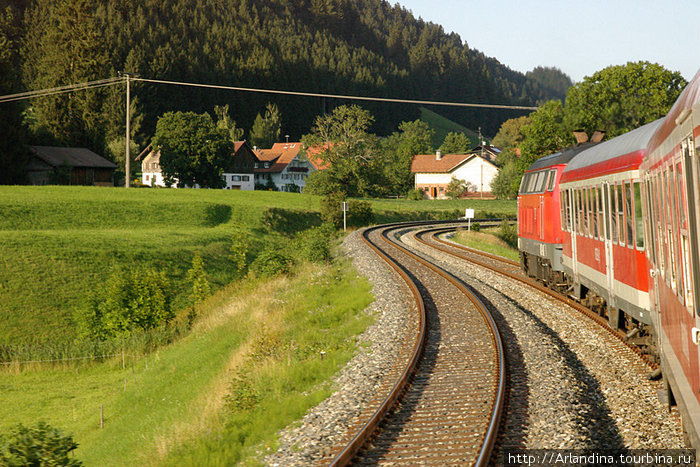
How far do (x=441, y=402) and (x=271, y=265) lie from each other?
27.1m

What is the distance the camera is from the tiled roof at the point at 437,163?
118875 mm

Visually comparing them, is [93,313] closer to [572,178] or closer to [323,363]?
[323,363]

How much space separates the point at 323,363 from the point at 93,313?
22.9 meters

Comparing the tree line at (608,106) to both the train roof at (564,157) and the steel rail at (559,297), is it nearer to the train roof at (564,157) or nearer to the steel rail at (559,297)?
the steel rail at (559,297)

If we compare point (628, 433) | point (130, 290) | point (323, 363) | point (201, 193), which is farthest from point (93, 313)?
point (201, 193)

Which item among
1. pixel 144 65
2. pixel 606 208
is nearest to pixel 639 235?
pixel 606 208

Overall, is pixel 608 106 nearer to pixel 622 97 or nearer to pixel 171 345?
pixel 622 97

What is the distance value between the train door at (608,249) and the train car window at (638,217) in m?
1.82

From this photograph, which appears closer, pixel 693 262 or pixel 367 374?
pixel 693 262

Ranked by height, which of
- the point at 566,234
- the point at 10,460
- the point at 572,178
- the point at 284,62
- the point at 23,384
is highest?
the point at 284,62

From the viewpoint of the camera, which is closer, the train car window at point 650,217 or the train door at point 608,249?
the train car window at point 650,217

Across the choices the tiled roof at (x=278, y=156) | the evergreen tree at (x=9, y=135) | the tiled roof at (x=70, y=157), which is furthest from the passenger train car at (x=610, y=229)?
the tiled roof at (x=278, y=156)

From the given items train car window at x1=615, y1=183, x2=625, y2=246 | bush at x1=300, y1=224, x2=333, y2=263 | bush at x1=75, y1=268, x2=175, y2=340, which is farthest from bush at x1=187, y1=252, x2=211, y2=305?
train car window at x1=615, y1=183, x2=625, y2=246

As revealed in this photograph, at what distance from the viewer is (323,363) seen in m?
14.1
